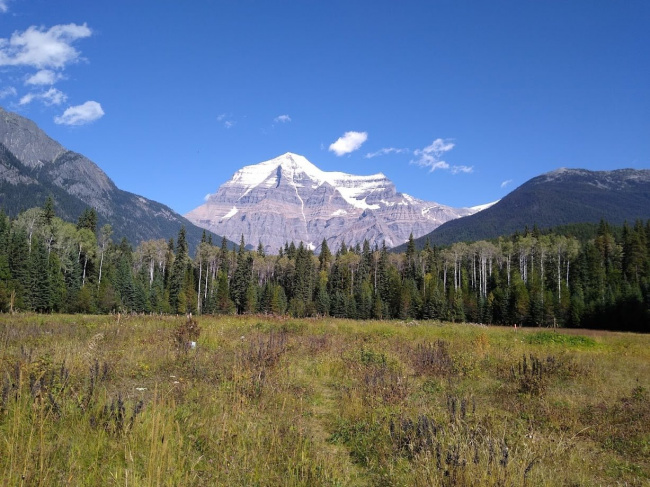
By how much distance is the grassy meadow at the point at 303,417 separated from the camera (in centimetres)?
419

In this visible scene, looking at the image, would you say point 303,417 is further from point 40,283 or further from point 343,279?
point 343,279

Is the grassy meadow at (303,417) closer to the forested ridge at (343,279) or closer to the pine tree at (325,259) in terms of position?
the forested ridge at (343,279)

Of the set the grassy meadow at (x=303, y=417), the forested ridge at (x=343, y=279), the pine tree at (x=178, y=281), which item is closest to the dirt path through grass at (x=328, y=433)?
the grassy meadow at (x=303, y=417)

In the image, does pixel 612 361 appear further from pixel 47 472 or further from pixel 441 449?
pixel 47 472

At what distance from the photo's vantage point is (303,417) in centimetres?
688

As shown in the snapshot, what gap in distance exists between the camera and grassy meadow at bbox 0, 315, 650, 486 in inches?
165

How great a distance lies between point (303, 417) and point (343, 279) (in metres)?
91.2

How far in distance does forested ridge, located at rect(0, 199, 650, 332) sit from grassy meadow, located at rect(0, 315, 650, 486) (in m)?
49.1

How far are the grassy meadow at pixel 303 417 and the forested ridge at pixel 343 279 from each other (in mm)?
49110

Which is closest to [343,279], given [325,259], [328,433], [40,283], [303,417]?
[325,259]

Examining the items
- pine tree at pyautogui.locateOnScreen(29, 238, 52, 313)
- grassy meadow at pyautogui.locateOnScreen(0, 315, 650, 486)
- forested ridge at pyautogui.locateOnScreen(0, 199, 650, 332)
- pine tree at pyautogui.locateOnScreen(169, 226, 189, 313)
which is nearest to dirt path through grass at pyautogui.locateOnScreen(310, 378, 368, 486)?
grassy meadow at pyautogui.locateOnScreen(0, 315, 650, 486)

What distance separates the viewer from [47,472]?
11.8 feet

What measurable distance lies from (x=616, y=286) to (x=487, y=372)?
232 ft

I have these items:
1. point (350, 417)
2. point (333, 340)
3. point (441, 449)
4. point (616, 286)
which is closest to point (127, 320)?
point (333, 340)
